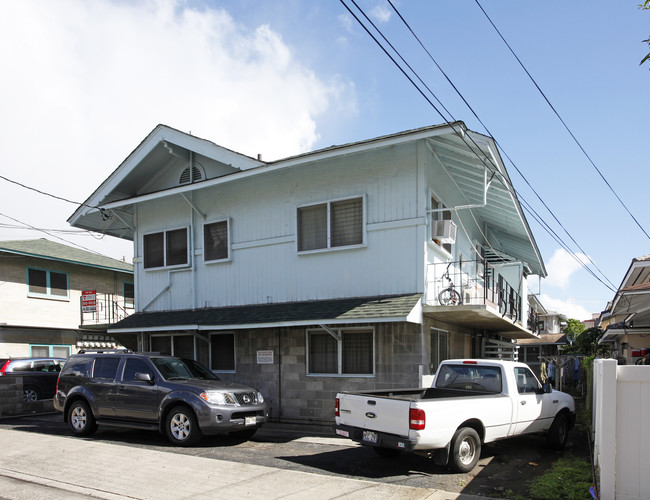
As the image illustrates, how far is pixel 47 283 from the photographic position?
2383 cm

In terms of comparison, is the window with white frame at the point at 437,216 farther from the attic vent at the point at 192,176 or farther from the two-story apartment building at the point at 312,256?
the attic vent at the point at 192,176

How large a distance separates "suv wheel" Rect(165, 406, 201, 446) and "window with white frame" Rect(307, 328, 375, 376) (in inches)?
144

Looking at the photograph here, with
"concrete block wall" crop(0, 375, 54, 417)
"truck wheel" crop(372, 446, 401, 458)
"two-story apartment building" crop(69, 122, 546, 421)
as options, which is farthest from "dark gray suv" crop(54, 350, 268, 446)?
"concrete block wall" crop(0, 375, 54, 417)

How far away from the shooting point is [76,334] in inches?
965

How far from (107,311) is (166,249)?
10.2m

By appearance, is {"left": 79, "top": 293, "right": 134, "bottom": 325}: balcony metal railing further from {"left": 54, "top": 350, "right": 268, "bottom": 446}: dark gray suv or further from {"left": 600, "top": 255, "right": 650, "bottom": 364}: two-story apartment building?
{"left": 600, "top": 255, "right": 650, "bottom": 364}: two-story apartment building

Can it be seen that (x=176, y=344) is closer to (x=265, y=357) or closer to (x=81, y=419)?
(x=265, y=357)

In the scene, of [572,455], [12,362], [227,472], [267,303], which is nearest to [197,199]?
[267,303]

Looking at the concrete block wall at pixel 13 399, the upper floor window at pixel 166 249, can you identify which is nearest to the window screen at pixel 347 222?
the upper floor window at pixel 166 249

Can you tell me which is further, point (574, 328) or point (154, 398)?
point (574, 328)

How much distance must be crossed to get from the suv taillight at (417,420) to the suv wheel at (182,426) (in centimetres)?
437

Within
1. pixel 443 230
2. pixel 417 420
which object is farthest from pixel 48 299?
pixel 417 420

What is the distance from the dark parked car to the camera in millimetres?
15988

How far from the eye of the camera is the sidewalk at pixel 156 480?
7.02m
